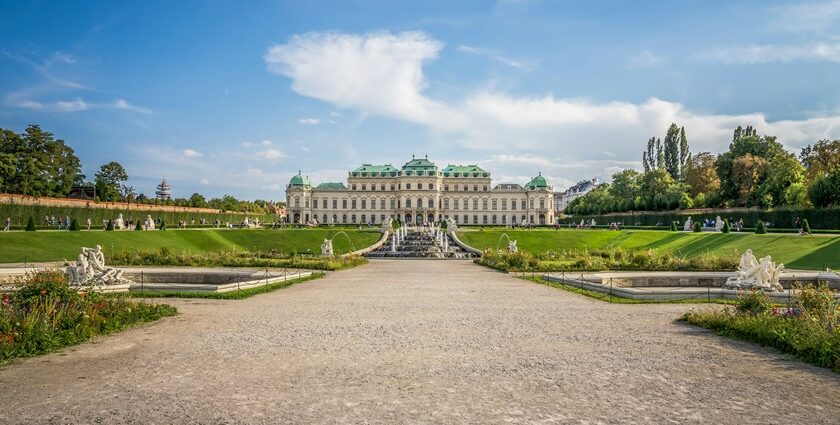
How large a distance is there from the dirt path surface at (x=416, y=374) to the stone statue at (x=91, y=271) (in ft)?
18.9

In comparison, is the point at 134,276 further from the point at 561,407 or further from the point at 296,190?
the point at 296,190

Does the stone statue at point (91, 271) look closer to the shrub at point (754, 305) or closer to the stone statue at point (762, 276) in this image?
the shrub at point (754, 305)

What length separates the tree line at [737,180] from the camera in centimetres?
4491

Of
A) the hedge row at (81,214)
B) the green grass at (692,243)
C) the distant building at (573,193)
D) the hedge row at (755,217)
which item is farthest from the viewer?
the distant building at (573,193)

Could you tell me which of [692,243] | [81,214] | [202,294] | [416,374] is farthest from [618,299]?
[81,214]

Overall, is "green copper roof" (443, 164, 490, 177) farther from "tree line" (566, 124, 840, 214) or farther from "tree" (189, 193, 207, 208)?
"tree" (189, 193, 207, 208)

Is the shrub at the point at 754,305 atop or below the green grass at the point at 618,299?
atop

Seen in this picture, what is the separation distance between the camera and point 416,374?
282 inches

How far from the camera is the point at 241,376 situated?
7051 millimetres

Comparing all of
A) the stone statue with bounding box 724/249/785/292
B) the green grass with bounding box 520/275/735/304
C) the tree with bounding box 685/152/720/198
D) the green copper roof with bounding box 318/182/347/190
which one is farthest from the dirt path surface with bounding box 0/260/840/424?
the green copper roof with bounding box 318/182/347/190

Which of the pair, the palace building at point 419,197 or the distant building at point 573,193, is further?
the distant building at point 573,193

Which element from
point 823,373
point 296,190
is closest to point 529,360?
point 823,373

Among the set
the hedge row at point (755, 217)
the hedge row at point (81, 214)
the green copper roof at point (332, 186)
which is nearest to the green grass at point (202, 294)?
the hedge row at point (81, 214)

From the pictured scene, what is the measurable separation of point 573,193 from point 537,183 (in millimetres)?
78116
